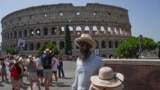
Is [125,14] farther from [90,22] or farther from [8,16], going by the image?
[8,16]

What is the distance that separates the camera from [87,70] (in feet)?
14.3

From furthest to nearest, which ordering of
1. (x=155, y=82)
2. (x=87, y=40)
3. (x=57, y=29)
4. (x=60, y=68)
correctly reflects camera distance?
(x=57, y=29)
(x=60, y=68)
(x=155, y=82)
(x=87, y=40)

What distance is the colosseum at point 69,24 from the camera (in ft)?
227

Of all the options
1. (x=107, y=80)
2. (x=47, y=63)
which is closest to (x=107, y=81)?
(x=107, y=80)

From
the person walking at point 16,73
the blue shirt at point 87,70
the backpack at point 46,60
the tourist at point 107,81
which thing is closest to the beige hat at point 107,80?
the tourist at point 107,81

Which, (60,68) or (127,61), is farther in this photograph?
(60,68)

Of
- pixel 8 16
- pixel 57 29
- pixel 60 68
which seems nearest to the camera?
pixel 60 68

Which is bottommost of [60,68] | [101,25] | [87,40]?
[60,68]

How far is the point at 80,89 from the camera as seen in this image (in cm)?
441

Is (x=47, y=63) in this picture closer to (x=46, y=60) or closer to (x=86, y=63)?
(x=46, y=60)

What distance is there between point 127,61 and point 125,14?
2768 inches

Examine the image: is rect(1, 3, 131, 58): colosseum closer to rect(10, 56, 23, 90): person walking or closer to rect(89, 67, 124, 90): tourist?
rect(10, 56, 23, 90): person walking

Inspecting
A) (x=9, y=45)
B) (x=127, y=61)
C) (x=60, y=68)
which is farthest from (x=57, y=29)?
(x=127, y=61)

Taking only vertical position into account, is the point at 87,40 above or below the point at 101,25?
below
